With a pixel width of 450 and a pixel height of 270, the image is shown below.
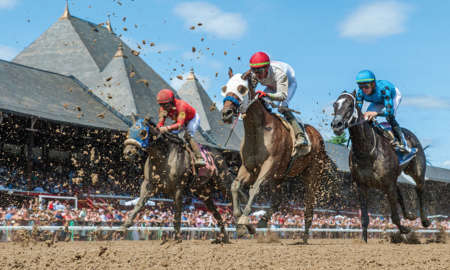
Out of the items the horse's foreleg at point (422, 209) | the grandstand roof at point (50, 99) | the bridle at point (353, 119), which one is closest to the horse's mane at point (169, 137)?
the bridle at point (353, 119)

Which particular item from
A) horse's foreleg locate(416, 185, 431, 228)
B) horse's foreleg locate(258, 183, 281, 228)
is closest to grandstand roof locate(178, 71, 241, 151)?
horse's foreleg locate(416, 185, 431, 228)

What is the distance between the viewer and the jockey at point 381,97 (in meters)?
8.38

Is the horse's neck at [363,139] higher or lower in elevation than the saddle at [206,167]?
higher

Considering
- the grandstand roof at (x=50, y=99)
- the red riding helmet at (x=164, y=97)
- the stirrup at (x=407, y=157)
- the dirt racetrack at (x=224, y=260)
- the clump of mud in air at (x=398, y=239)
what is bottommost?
the dirt racetrack at (x=224, y=260)

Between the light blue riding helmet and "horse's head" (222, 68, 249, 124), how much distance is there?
2555 millimetres

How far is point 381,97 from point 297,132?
6.26 feet

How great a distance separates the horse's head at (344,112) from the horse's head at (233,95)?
149 cm

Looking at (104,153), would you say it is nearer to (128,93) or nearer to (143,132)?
(128,93)

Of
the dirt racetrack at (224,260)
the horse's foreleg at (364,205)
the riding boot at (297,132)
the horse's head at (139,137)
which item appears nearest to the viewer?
the dirt racetrack at (224,260)

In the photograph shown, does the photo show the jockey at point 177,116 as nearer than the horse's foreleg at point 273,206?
No

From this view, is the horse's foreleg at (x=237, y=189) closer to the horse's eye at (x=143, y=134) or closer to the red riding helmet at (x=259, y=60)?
the red riding helmet at (x=259, y=60)

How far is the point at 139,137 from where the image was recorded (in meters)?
7.91

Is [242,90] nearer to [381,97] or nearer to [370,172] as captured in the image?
[370,172]

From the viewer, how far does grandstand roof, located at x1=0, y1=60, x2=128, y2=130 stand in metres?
16.6
